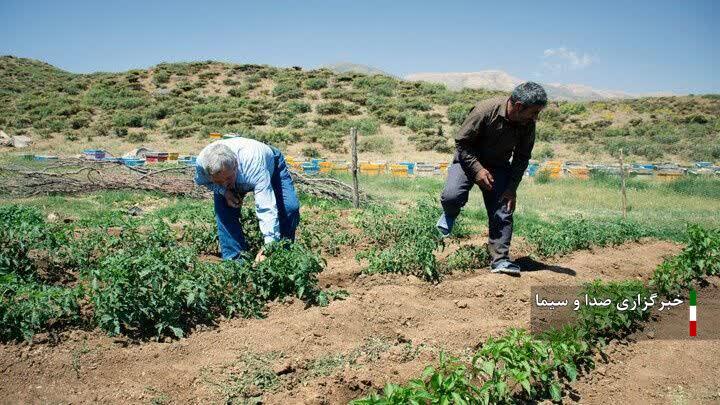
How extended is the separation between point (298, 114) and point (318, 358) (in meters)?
25.5

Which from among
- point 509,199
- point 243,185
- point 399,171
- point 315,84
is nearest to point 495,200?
point 509,199

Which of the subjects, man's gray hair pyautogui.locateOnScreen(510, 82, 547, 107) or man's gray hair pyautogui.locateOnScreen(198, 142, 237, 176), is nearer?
man's gray hair pyautogui.locateOnScreen(198, 142, 237, 176)

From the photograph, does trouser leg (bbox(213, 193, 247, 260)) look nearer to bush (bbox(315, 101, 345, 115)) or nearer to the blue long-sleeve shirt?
the blue long-sleeve shirt

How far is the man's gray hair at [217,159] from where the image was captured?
13.4 feet

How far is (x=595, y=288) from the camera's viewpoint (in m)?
4.16

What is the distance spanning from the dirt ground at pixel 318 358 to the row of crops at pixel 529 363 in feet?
0.54

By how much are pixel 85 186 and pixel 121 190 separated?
2.21ft

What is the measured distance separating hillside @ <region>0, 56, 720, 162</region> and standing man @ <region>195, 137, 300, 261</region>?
16.0 metres

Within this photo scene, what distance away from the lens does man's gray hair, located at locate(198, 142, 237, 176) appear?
4.08m

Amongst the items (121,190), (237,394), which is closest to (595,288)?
(237,394)

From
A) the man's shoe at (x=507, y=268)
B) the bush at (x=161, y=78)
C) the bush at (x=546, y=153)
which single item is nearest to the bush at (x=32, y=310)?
the man's shoe at (x=507, y=268)

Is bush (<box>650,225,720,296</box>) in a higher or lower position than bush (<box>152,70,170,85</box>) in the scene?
lower

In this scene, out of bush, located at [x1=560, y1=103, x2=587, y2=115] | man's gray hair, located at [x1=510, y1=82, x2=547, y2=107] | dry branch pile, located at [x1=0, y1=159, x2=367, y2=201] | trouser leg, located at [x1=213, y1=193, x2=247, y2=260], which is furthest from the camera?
bush, located at [x1=560, y1=103, x2=587, y2=115]

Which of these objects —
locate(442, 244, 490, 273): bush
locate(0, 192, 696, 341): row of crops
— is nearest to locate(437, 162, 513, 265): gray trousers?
locate(442, 244, 490, 273): bush
